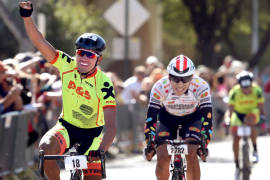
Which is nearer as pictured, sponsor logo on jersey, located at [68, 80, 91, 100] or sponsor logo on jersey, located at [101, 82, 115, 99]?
sponsor logo on jersey, located at [101, 82, 115, 99]

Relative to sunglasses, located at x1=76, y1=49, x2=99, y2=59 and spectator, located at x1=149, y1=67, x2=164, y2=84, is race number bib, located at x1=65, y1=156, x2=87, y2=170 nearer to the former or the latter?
sunglasses, located at x1=76, y1=49, x2=99, y2=59

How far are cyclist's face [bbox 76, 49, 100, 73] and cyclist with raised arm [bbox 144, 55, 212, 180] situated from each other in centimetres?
139

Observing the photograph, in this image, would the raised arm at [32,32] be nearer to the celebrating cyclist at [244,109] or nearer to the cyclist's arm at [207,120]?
the cyclist's arm at [207,120]

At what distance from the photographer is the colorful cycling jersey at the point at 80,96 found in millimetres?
8055

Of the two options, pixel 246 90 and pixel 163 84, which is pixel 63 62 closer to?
pixel 163 84

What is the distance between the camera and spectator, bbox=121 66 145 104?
1841 cm

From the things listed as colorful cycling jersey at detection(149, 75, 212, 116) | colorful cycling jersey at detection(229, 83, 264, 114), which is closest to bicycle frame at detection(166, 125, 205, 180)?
→ colorful cycling jersey at detection(149, 75, 212, 116)

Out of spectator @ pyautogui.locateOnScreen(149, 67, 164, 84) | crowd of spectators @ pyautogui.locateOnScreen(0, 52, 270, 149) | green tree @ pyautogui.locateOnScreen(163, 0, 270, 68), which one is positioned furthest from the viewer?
green tree @ pyautogui.locateOnScreen(163, 0, 270, 68)

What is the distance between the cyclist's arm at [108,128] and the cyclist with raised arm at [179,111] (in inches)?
51.1

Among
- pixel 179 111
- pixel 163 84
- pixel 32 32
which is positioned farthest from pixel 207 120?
pixel 32 32

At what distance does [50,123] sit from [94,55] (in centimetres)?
686

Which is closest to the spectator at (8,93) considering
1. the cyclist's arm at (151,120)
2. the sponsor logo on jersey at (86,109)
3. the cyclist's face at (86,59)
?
the cyclist's arm at (151,120)

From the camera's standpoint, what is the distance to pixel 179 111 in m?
9.77

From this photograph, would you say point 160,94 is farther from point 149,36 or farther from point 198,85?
point 149,36
